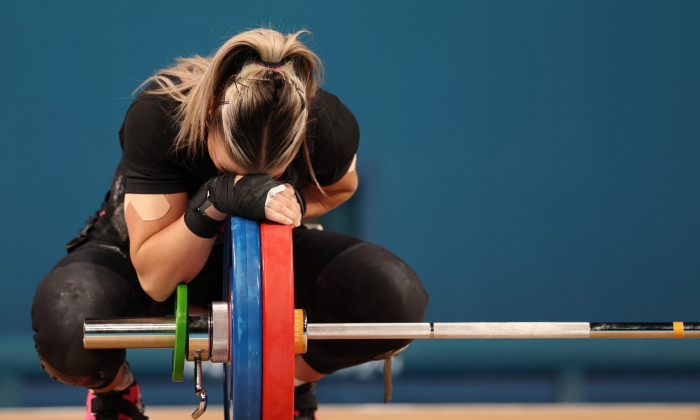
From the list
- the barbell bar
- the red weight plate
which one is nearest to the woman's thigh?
the barbell bar

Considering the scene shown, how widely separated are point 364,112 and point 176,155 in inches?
46.5

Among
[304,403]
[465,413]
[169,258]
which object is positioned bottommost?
[465,413]

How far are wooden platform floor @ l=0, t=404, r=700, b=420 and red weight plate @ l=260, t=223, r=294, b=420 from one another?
3.80ft

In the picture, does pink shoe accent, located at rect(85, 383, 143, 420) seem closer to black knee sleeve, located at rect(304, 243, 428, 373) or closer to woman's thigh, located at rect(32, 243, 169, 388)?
woman's thigh, located at rect(32, 243, 169, 388)

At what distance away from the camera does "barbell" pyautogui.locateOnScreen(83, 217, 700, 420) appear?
3.86 ft

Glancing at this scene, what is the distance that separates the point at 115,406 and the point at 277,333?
0.69 m

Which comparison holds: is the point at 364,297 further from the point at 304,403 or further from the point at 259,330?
the point at 259,330

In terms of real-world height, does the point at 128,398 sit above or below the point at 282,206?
below

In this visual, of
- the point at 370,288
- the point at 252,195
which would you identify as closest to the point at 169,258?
the point at 252,195

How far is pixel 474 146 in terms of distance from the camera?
2631 millimetres

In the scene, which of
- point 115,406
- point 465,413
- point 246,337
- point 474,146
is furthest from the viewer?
point 474,146

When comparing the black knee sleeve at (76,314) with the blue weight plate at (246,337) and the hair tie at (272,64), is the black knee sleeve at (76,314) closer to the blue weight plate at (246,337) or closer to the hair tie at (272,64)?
the blue weight plate at (246,337)

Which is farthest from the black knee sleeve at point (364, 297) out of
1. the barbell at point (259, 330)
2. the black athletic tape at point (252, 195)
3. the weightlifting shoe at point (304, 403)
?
the black athletic tape at point (252, 195)

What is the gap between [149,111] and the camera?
1495mm
